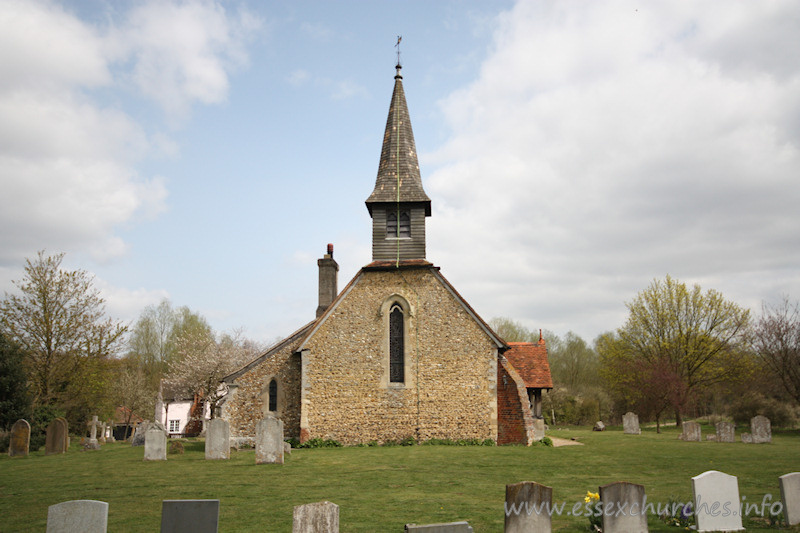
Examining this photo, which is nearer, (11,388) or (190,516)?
(190,516)

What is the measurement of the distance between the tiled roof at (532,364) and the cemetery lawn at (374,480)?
6.27 meters

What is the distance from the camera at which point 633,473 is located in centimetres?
1316

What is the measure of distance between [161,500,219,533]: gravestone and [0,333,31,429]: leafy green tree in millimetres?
19708

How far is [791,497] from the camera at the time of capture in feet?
26.0

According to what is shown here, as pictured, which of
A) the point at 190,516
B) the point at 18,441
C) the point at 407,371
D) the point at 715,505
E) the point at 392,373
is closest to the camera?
the point at 190,516

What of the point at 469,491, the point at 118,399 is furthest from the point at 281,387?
the point at 118,399

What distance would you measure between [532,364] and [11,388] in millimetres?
22974

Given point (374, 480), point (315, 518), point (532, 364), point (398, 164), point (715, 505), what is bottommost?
point (374, 480)

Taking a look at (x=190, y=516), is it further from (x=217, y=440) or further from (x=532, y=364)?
(x=532, y=364)

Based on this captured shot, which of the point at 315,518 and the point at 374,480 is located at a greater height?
the point at 315,518

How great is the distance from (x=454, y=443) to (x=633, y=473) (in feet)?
25.4

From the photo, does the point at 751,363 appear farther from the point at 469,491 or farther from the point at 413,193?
the point at 469,491

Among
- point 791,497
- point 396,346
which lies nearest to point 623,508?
point 791,497

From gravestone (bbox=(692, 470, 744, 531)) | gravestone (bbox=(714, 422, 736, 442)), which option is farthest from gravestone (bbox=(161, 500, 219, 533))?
gravestone (bbox=(714, 422, 736, 442))
